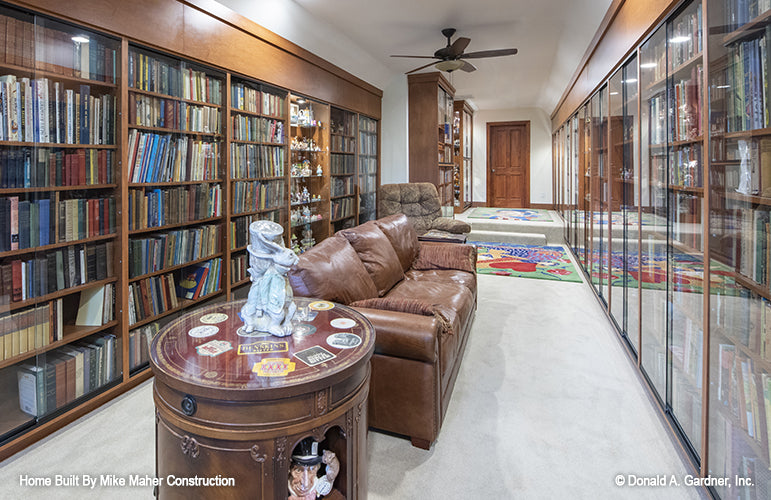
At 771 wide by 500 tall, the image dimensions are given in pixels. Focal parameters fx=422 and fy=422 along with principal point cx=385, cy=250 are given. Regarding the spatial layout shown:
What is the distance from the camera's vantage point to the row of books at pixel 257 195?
10.9ft

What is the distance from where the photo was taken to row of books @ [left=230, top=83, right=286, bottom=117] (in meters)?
3.26

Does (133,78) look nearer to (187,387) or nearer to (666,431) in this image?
(187,387)

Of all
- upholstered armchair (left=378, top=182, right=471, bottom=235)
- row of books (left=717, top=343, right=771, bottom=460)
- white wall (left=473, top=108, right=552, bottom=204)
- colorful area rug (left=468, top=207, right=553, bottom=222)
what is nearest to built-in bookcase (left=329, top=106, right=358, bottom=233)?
upholstered armchair (left=378, top=182, right=471, bottom=235)

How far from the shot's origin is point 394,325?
1.79 meters

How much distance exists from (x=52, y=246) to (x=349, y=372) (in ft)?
5.78

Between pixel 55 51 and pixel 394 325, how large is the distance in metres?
2.02

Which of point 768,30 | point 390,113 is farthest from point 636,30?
point 390,113

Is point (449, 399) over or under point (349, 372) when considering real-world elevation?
under

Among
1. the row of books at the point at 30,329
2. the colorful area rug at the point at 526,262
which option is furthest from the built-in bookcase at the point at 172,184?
the colorful area rug at the point at 526,262

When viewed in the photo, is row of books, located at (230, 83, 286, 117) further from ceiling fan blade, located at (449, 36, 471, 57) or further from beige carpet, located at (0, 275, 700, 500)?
beige carpet, located at (0, 275, 700, 500)

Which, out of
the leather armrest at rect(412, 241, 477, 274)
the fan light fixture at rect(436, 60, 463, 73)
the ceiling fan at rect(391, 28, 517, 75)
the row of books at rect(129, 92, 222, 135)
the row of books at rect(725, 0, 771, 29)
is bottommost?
the leather armrest at rect(412, 241, 477, 274)

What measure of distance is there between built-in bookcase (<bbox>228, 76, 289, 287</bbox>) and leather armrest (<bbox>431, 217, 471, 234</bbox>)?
2030mm

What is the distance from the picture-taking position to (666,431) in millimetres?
2025

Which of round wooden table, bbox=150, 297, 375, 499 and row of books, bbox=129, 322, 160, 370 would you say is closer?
round wooden table, bbox=150, 297, 375, 499
